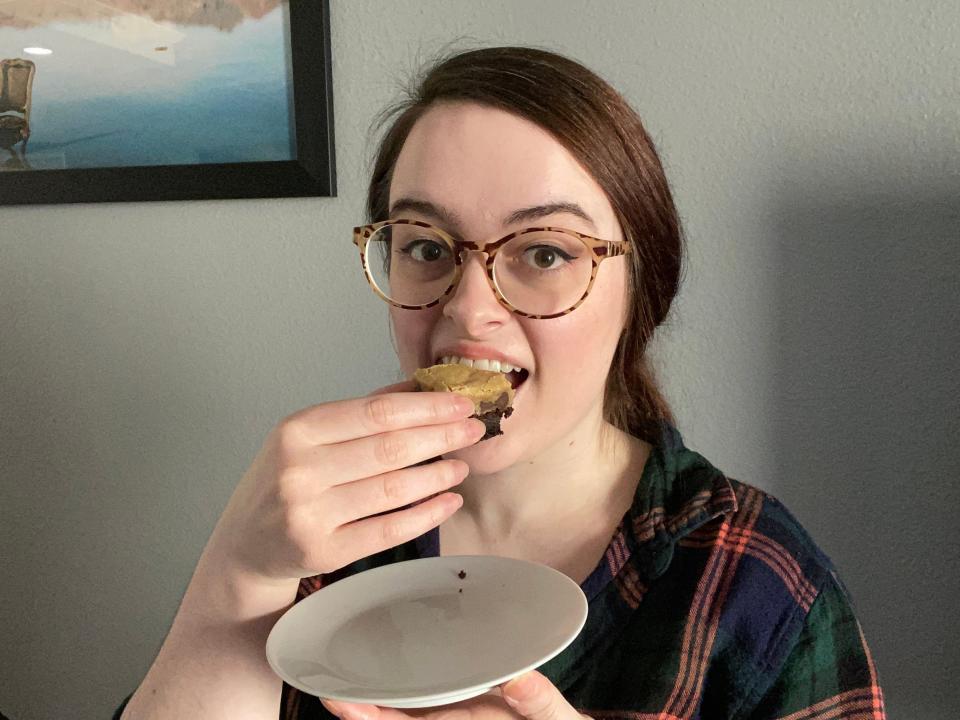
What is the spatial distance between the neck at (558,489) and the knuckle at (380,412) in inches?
13.3

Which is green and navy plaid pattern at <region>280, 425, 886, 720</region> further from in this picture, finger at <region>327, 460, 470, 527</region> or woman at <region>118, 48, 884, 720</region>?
finger at <region>327, 460, 470, 527</region>

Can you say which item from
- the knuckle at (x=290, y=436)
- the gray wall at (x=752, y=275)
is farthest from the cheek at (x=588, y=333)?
the gray wall at (x=752, y=275)

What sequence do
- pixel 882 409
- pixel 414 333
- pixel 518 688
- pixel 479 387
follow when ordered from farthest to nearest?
pixel 882 409, pixel 414 333, pixel 479 387, pixel 518 688

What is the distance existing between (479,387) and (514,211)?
0.70 feet

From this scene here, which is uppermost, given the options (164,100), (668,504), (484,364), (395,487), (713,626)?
(164,100)

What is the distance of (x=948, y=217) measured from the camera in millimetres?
1238

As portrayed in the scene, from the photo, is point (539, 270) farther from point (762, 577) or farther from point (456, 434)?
point (762, 577)

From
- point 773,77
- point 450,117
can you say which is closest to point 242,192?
point 450,117

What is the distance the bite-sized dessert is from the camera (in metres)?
0.83

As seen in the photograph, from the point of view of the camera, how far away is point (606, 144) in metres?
0.92

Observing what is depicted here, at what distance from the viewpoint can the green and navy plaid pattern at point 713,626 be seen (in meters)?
0.86

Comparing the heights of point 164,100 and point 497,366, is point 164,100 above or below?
above

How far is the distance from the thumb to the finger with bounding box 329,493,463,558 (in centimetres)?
17

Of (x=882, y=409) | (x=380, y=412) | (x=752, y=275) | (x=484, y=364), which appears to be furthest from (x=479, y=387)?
(x=882, y=409)
